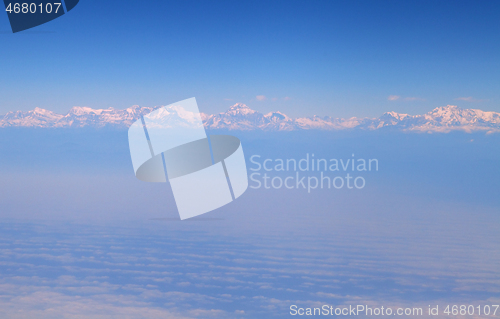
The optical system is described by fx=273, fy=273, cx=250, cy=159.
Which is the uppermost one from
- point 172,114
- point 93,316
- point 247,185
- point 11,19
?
point 11,19

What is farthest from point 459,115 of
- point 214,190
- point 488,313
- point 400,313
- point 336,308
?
point 214,190

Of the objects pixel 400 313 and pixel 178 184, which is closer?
pixel 178 184

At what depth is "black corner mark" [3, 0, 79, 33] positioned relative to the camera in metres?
3.66

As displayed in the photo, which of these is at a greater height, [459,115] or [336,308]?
[459,115]

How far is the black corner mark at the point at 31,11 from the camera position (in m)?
3.66

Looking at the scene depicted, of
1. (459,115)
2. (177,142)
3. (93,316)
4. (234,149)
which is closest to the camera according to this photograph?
(177,142)

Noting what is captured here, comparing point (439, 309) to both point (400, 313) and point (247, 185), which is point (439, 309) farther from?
point (247, 185)

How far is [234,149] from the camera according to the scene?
11.9 feet

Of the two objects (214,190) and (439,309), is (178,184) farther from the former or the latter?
(439,309)

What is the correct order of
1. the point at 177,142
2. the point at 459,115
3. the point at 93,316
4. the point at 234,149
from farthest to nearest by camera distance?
the point at 459,115, the point at 93,316, the point at 234,149, the point at 177,142

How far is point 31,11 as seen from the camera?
3699mm

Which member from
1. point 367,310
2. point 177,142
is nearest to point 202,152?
point 177,142

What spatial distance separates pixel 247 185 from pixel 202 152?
75cm

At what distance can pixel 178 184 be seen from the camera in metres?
3.45
